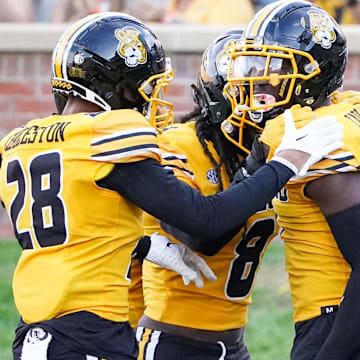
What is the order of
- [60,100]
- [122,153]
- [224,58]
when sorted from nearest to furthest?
[122,153]
[60,100]
[224,58]

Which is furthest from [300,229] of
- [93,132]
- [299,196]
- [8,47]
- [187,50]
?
[8,47]

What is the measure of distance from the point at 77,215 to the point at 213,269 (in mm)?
780

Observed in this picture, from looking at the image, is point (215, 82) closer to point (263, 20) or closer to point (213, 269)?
point (263, 20)

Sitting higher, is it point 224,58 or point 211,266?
point 224,58

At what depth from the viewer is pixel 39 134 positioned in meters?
2.96

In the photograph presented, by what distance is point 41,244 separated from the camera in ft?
9.61

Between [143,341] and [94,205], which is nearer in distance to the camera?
[94,205]

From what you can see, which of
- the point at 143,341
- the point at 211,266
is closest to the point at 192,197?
the point at 211,266

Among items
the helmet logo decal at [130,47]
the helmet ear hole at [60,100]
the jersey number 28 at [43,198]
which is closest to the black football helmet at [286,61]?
the helmet logo decal at [130,47]

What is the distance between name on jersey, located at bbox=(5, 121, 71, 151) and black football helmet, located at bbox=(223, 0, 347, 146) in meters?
0.65

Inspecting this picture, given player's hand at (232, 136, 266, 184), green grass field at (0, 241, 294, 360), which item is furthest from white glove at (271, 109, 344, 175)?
green grass field at (0, 241, 294, 360)

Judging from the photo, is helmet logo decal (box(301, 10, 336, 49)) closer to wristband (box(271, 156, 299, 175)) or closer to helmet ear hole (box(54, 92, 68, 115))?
wristband (box(271, 156, 299, 175))

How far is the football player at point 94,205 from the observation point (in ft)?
9.30

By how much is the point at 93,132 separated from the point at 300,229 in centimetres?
78
